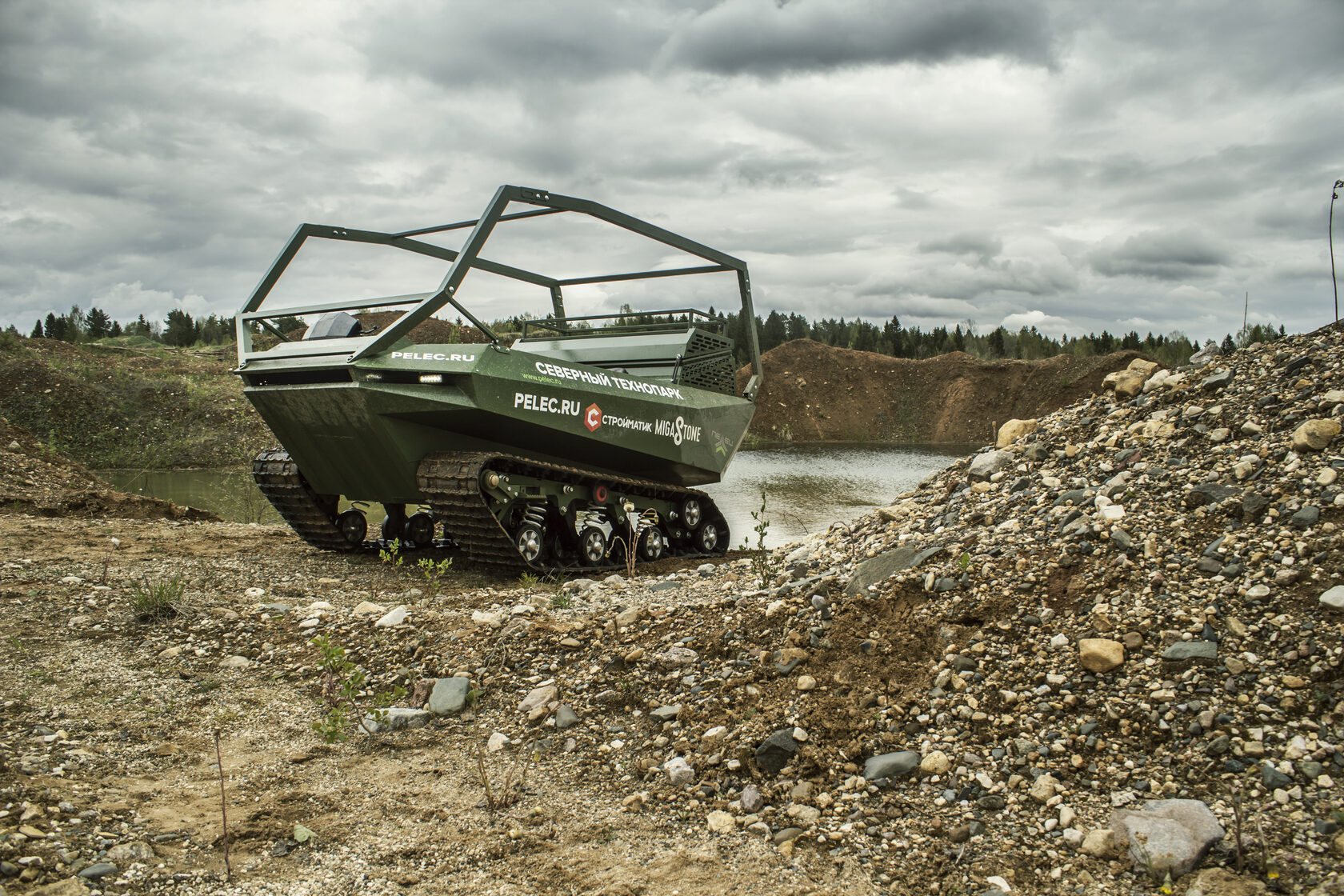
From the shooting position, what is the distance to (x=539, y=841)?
9.70ft

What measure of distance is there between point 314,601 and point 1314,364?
6224 millimetres

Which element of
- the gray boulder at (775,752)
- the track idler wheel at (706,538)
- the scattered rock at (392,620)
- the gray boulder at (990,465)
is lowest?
the track idler wheel at (706,538)

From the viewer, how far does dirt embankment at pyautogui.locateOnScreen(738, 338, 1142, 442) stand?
42.8m

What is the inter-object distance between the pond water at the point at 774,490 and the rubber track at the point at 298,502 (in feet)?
6.29

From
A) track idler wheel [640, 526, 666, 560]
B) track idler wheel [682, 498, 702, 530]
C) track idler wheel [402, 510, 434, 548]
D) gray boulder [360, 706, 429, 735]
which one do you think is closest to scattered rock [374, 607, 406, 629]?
gray boulder [360, 706, 429, 735]

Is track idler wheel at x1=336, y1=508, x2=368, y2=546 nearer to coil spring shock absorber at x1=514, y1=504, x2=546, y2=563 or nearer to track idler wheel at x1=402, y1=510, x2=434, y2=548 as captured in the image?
track idler wheel at x1=402, y1=510, x2=434, y2=548

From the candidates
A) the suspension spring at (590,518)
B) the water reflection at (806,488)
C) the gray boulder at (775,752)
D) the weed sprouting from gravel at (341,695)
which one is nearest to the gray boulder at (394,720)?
the weed sprouting from gravel at (341,695)

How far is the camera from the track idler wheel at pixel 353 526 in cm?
912

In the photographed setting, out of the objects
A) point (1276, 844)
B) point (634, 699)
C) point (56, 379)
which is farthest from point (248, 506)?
point (56, 379)

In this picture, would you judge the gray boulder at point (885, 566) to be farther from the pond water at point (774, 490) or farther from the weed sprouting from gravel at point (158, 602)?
the pond water at point (774, 490)

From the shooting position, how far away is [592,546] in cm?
842

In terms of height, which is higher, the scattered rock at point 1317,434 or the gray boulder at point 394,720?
the scattered rock at point 1317,434

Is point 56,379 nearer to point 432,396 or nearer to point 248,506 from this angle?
point 248,506

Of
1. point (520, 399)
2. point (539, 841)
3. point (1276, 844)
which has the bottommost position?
point (539, 841)
